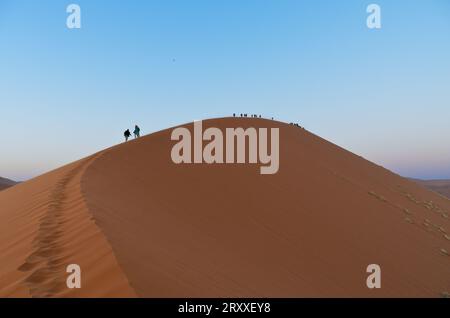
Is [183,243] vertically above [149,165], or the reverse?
[149,165]

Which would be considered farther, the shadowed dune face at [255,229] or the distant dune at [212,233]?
the shadowed dune face at [255,229]

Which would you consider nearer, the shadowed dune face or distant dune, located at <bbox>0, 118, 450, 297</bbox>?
distant dune, located at <bbox>0, 118, 450, 297</bbox>

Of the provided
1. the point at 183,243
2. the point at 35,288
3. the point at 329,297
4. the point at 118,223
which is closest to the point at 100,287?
the point at 35,288

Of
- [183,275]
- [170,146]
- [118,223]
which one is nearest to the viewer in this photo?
[183,275]
